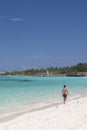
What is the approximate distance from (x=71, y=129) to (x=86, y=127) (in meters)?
0.50

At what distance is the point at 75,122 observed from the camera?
11570 mm

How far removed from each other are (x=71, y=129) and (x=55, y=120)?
83.7 inches

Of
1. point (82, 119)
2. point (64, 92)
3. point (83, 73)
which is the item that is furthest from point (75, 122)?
point (83, 73)

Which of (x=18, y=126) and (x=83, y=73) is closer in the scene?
(x=18, y=126)

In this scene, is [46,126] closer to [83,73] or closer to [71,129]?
[71,129]

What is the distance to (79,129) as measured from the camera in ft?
33.4

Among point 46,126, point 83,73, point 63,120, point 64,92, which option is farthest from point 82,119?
point 83,73

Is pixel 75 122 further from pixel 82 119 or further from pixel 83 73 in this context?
pixel 83 73

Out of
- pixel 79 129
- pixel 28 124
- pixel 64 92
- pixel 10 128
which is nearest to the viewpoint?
pixel 79 129

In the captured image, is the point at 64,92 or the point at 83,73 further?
the point at 83,73

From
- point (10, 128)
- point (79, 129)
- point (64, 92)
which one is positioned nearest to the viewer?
point (79, 129)

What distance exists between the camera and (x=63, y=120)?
40.1 feet

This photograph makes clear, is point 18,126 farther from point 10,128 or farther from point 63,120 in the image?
point 63,120

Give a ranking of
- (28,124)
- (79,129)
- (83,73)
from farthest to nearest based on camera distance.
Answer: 1. (83,73)
2. (28,124)
3. (79,129)
